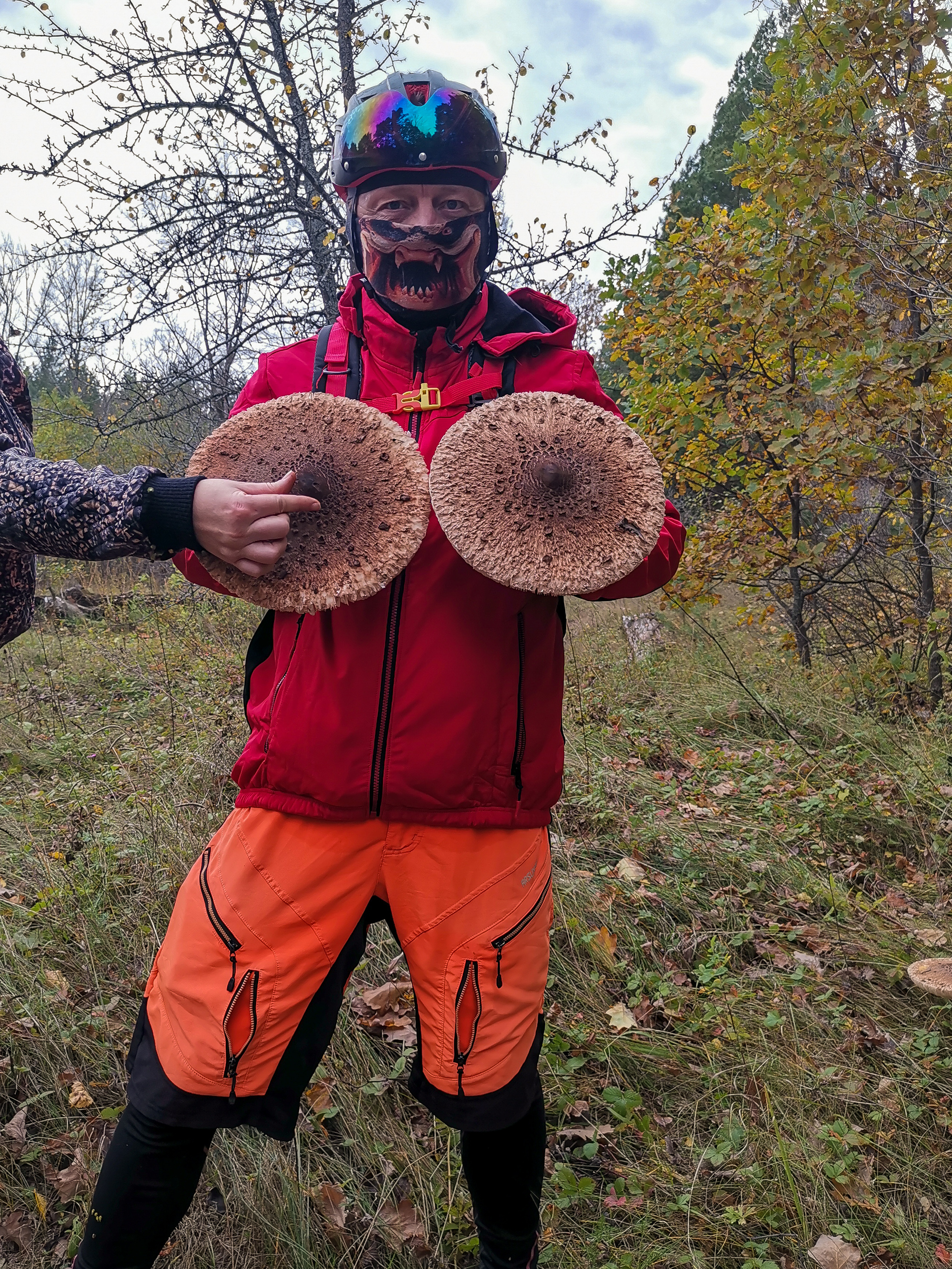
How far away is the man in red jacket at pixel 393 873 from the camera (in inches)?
56.9

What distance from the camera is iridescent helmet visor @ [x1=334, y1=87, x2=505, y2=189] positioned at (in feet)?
5.74

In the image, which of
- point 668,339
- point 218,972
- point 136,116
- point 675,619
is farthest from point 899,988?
point 136,116

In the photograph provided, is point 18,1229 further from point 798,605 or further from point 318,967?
point 798,605

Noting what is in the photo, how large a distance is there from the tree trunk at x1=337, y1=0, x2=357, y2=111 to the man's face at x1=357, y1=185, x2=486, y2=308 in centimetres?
443

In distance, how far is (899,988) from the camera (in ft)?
9.03

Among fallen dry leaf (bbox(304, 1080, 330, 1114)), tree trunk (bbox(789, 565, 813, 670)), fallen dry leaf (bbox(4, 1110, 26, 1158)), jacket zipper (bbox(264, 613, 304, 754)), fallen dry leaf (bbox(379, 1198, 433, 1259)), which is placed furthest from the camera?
tree trunk (bbox(789, 565, 813, 670))

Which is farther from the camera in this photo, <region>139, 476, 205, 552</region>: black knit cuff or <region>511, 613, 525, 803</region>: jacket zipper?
<region>511, 613, 525, 803</region>: jacket zipper

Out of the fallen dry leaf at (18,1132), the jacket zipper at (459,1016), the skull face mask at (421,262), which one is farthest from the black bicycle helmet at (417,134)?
the fallen dry leaf at (18,1132)

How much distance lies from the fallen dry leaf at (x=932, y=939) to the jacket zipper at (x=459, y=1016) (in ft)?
6.99

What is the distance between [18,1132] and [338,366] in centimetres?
234

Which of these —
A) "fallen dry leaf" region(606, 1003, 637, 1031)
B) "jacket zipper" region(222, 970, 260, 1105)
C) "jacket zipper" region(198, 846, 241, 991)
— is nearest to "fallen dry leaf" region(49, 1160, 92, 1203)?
"jacket zipper" region(222, 970, 260, 1105)

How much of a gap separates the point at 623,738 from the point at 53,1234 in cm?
387

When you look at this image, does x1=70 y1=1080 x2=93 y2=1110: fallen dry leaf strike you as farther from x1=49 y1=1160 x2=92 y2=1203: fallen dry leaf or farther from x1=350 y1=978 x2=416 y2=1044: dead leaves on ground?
x1=350 y1=978 x2=416 y2=1044: dead leaves on ground

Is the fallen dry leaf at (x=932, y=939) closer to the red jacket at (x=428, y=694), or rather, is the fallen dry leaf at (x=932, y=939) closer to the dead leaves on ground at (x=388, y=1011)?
the dead leaves on ground at (x=388, y=1011)
